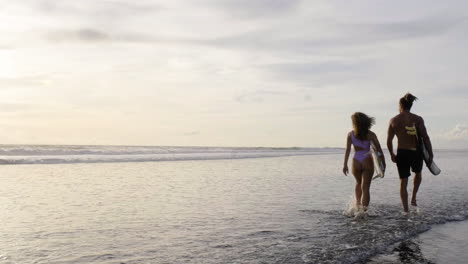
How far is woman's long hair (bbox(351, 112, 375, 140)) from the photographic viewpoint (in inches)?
334

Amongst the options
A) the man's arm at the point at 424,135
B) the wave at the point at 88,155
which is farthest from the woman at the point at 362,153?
the wave at the point at 88,155

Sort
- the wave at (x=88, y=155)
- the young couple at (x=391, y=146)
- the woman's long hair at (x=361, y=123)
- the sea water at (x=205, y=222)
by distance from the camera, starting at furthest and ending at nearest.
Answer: the wave at (x=88, y=155), the young couple at (x=391, y=146), the woman's long hair at (x=361, y=123), the sea water at (x=205, y=222)

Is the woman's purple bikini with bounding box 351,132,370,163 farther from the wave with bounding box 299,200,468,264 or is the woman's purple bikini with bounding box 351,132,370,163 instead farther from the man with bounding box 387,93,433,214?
the wave with bounding box 299,200,468,264

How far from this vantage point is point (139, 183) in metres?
13.7

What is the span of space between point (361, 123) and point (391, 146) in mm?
817

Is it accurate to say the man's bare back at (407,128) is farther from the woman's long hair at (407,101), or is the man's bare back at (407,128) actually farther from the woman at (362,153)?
the woman at (362,153)

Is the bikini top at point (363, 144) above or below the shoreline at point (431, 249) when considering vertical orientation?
above

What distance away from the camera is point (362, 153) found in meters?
8.68

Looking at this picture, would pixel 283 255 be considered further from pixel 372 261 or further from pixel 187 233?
pixel 187 233

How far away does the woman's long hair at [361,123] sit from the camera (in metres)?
8.48

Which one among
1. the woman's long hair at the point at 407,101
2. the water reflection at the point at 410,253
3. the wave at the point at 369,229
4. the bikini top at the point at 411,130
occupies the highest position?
the woman's long hair at the point at 407,101

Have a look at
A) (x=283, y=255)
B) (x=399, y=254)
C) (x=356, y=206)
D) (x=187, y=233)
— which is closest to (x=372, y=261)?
(x=399, y=254)

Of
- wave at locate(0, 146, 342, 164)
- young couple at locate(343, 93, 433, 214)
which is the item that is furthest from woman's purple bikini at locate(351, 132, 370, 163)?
wave at locate(0, 146, 342, 164)

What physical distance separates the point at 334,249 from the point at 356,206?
10.1 ft
